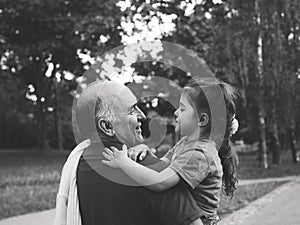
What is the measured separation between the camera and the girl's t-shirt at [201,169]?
7.50 feet

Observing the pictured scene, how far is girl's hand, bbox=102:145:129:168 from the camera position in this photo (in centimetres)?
214

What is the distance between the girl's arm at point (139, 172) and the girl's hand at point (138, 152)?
0.03 m

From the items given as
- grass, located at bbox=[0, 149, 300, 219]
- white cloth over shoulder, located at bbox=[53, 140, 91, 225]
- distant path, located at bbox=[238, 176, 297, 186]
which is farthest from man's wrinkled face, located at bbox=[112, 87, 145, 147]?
distant path, located at bbox=[238, 176, 297, 186]

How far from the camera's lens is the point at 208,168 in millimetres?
2412

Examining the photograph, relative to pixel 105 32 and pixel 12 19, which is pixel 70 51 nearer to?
pixel 12 19

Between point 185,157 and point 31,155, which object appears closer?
point 185,157

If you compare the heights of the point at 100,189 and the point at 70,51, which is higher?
the point at 70,51

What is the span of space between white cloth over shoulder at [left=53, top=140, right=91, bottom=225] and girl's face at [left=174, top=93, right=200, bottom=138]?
484mm

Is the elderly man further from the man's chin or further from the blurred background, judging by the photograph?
the blurred background

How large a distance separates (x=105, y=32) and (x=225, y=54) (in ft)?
15.5

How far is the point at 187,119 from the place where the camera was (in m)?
2.54

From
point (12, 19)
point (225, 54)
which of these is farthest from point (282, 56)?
point (12, 19)

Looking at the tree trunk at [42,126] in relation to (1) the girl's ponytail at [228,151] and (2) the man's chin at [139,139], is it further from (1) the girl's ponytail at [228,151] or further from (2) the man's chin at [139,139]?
(2) the man's chin at [139,139]

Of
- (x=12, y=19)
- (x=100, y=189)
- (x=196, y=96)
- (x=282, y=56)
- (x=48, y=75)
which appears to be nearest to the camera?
(x=100, y=189)
